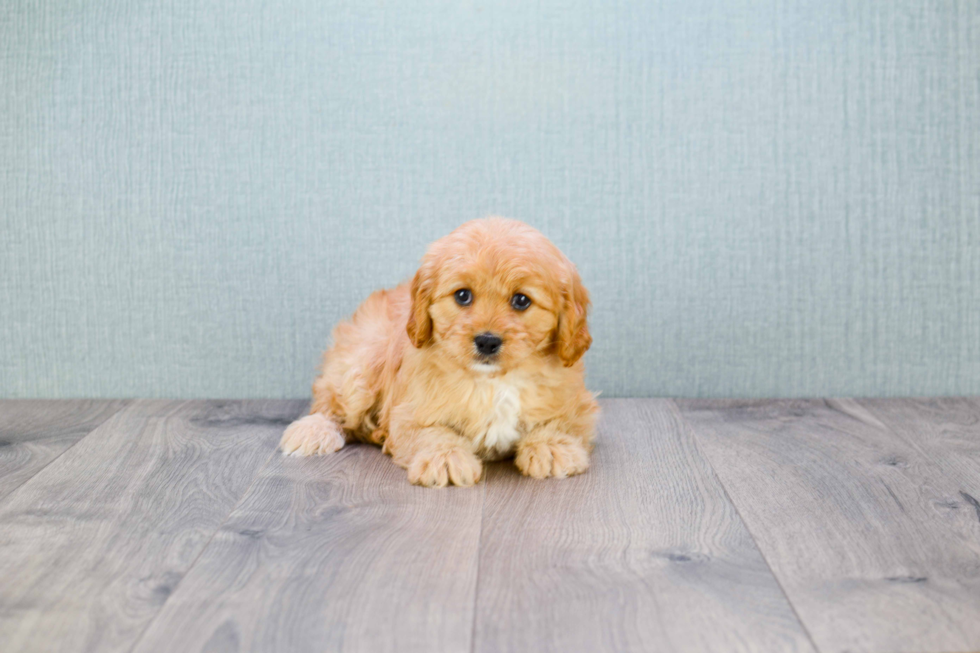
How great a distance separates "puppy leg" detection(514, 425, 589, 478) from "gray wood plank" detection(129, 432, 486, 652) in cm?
14

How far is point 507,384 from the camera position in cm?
200

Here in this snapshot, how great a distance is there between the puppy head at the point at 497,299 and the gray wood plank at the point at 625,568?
13.0 inches

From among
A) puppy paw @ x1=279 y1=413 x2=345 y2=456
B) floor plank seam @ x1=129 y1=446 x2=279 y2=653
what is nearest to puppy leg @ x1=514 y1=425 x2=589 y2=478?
puppy paw @ x1=279 y1=413 x2=345 y2=456

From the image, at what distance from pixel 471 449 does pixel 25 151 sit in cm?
184

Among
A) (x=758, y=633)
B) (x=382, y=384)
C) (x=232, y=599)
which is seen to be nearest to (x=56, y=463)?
(x=382, y=384)

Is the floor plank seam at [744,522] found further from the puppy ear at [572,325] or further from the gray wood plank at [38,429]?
the gray wood plank at [38,429]

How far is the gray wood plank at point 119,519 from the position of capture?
4.35ft

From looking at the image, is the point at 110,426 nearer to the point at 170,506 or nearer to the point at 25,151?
the point at 170,506

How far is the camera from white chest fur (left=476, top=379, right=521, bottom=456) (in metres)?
2.00

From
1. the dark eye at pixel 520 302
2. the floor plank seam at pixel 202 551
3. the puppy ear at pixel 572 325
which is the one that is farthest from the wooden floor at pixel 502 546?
the dark eye at pixel 520 302

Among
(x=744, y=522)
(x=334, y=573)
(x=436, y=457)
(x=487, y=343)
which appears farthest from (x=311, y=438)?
(x=744, y=522)

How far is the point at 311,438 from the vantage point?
87.0 inches

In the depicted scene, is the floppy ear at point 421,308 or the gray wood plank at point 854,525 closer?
the gray wood plank at point 854,525

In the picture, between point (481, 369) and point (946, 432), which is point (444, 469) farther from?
point (946, 432)
